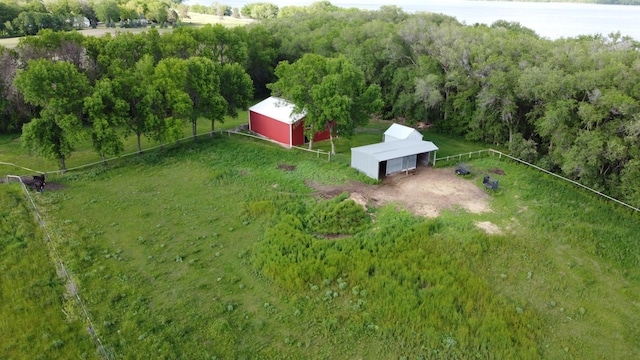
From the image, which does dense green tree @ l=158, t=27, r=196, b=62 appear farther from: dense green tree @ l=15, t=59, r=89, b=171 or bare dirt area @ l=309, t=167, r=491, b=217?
bare dirt area @ l=309, t=167, r=491, b=217

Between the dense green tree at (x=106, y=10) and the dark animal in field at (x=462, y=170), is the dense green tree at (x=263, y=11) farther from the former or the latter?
the dark animal in field at (x=462, y=170)

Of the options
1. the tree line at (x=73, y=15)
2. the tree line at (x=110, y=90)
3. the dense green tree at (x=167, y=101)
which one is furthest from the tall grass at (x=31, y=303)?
the tree line at (x=73, y=15)

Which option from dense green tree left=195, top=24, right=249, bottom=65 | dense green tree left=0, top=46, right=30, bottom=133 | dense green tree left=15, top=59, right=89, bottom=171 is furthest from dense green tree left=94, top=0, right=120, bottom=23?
dense green tree left=15, top=59, right=89, bottom=171

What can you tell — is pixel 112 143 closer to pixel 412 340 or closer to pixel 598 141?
pixel 412 340

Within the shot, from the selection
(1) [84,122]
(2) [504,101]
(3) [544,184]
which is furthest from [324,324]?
(2) [504,101]

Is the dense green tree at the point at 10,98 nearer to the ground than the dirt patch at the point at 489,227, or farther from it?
farther from it

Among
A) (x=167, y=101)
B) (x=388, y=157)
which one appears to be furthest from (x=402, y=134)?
(x=167, y=101)
